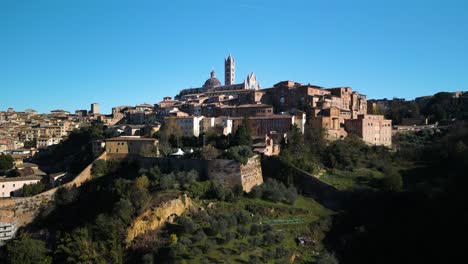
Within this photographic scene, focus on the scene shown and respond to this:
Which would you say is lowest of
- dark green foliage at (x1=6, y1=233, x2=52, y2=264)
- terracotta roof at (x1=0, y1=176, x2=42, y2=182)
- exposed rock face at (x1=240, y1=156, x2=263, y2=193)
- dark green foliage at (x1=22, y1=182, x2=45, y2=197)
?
dark green foliage at (x1=6, y1=233, x2=52, y2=264)

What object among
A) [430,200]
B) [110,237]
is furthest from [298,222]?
[110,237]

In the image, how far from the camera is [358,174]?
125ft

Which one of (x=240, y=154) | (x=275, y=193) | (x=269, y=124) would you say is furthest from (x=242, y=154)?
(x=269, y=124)

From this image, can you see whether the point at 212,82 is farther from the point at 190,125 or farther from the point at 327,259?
the point at 327,259

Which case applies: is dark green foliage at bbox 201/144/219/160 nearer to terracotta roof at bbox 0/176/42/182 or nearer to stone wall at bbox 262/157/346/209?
stone wall at bbox 262/157/346/209

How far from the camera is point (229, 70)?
9881 centimetres

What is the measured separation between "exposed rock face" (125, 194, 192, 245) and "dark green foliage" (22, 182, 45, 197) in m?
14.3

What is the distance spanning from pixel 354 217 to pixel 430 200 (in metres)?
5.04

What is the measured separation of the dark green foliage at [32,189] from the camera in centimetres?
3769

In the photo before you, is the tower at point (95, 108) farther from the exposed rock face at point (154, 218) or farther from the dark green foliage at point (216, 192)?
the exposed rock face at point (154, 218)

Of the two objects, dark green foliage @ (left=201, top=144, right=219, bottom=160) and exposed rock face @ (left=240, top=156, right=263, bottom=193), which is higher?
dark green foliage @ (left=201, top=144, right=219, bottom=160)

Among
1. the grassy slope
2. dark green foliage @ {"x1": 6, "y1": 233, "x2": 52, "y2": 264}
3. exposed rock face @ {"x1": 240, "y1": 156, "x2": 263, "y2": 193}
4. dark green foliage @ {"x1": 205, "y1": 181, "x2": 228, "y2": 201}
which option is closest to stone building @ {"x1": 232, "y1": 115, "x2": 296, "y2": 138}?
exposed rock face @ {"x1": 240, "y1": 156, "x2": 263, "y2": 193}

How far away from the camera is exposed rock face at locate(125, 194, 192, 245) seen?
2792 cm

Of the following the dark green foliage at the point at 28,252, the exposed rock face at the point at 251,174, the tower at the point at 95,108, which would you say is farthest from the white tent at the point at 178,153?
the tower at the point at 95,108
